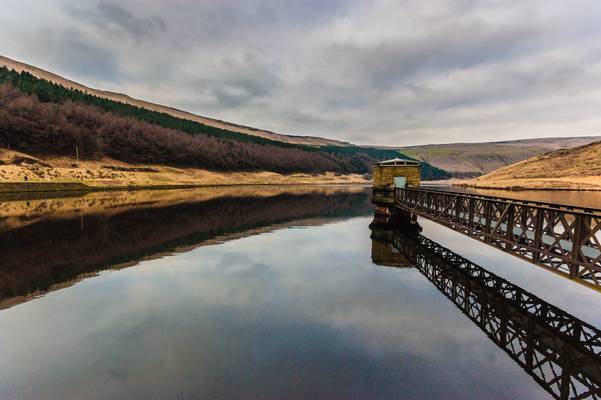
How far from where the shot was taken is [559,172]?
98938mm

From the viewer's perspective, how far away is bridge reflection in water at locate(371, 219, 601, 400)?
25.3 ft

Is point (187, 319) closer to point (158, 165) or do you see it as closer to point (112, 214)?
point (112, 214)

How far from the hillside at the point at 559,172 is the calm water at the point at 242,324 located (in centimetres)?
8725

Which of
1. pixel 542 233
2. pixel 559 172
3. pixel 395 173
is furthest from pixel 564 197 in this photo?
pixel 542 233

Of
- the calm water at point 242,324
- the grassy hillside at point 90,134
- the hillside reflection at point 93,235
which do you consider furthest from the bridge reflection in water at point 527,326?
the grassy hillside at point 90,134

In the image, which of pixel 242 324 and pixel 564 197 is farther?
pixel 564 197

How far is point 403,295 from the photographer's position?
13445 millimetres

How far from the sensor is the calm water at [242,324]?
7.40 m

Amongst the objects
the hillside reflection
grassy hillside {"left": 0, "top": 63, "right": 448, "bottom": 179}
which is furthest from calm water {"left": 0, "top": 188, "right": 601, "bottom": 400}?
grassy hillside {"left": 0, "top": 63, "right": 448, "bottom": 179}

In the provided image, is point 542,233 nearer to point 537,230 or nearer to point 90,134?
point 537,230

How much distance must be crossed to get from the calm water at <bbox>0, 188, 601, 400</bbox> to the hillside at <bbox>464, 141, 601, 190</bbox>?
87.3 metres

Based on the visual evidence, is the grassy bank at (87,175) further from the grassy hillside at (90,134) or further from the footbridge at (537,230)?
the footbridge at (537,230)

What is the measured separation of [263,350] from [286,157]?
188303 mm

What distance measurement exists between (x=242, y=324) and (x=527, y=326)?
10854mm
